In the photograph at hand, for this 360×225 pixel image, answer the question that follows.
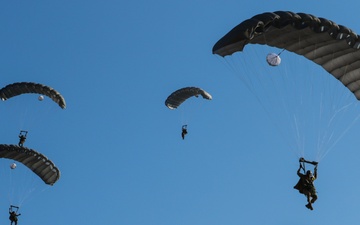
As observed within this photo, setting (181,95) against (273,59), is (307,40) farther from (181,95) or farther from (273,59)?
(181,95)

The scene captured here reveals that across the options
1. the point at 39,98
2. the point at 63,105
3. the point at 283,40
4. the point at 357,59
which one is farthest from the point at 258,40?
the point at 39,98

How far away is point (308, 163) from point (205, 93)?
715 inches

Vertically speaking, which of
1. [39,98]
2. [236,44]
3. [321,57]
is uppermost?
[39,98]

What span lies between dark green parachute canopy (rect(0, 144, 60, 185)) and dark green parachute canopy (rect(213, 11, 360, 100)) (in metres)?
12.0

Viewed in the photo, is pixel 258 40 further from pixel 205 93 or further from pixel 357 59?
pixel 205 93

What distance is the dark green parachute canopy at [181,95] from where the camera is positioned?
4684 cm

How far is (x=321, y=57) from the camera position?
31312mm

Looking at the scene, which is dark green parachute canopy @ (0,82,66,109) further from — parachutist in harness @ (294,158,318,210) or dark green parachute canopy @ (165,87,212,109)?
parachutist in harness @ (294,158,318,210)

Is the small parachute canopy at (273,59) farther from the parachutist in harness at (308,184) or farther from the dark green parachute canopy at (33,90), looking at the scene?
the dark green parachute canopy at (33,90)

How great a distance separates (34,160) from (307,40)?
43.8 feet

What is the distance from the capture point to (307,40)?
30.3 m

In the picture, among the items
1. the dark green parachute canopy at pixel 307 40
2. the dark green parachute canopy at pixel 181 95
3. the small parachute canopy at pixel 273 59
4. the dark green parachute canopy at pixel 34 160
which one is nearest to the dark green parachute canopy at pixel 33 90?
the dark green parachute canopy at pixel 34 160

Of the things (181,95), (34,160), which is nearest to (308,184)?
(34,160)

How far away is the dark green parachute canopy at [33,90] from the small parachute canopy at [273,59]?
12122mm
